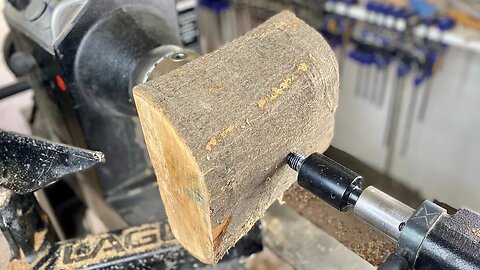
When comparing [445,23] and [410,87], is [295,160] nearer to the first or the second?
[445,23]

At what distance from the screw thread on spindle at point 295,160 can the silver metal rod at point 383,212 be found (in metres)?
0.07

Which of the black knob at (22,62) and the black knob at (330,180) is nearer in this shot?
the black knob at (330,180)

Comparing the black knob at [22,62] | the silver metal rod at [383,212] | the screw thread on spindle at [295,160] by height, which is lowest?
the silver metal rod at [383,212]

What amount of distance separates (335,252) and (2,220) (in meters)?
0.41

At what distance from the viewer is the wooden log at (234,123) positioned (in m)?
0.39

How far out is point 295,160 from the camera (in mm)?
456

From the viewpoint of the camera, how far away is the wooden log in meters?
0.39

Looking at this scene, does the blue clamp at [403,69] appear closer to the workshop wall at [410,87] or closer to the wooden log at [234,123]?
the workshop wall at [410,87]

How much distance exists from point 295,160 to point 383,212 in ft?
0.32

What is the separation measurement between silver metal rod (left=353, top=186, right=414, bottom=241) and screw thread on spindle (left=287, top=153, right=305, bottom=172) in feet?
0.22

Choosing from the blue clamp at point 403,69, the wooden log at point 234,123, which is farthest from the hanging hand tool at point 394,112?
the wooden log at point 234,123

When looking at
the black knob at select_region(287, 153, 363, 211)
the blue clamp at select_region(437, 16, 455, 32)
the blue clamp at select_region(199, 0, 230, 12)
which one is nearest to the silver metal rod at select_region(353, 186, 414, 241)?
the black knob at select_region(287, 153, 363, 211)

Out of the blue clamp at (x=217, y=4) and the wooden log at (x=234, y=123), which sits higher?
the wooden log at (x=234, y=123)

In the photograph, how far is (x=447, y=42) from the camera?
4.31 ft
